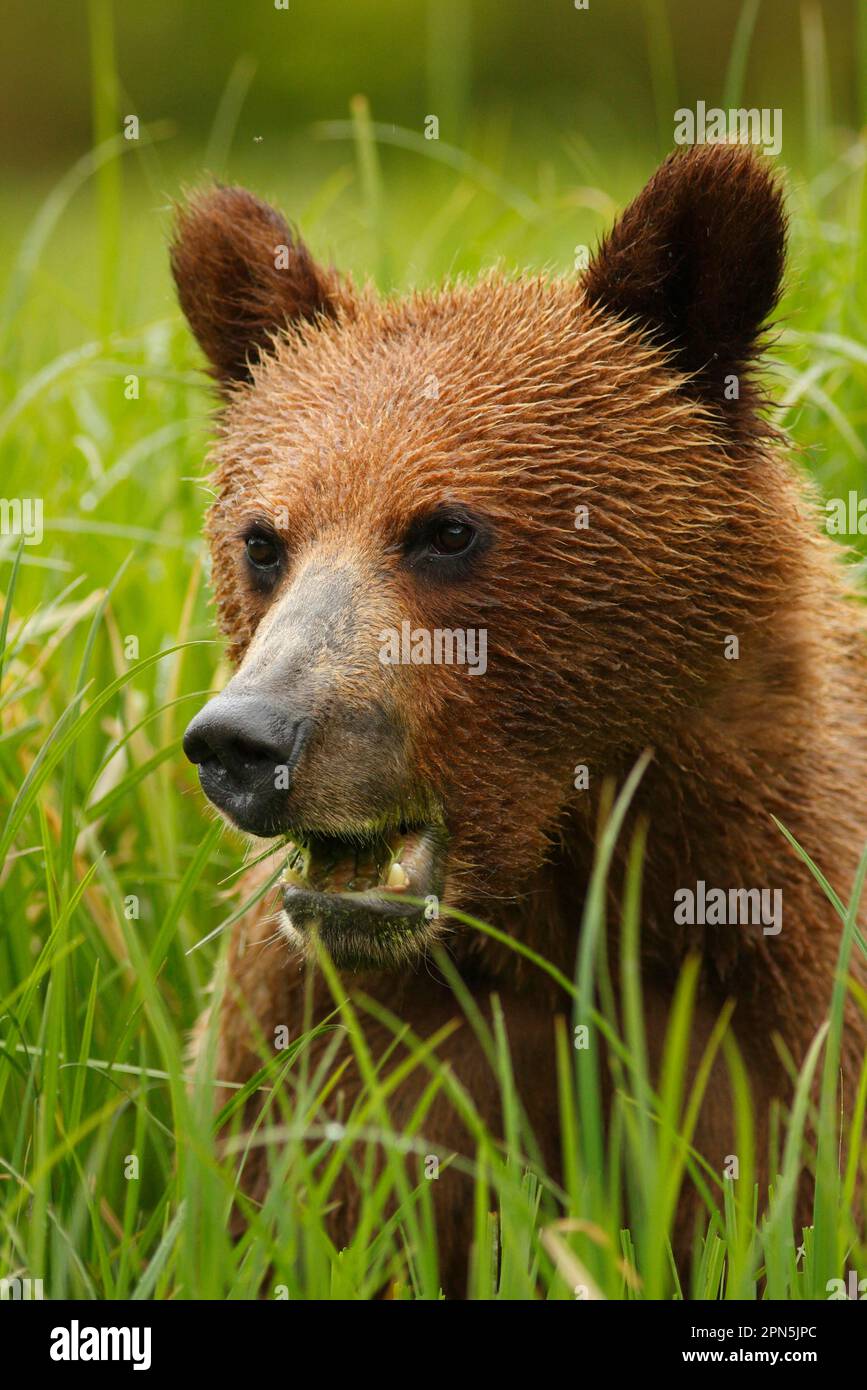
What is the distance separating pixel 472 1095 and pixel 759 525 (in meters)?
1.25

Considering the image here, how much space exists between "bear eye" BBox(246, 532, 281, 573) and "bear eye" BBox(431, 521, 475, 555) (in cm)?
36

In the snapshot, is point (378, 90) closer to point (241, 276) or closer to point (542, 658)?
point (241, 276)

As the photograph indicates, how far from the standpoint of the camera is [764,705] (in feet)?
11.2

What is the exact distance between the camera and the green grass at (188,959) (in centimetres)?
254

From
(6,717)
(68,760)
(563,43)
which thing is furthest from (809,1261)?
(563,43)

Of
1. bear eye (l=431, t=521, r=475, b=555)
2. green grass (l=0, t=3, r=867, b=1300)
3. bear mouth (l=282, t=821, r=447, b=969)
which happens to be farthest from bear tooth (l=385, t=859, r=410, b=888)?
bear eye (l=431, t=521, r=475, b=555)

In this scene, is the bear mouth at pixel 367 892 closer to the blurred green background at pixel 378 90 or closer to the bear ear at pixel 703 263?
the bear ear at pixel 703 263

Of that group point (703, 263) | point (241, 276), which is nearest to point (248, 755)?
point (703, 263)

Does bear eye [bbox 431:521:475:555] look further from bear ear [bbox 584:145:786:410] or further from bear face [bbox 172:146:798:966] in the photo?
bear ear [bbox 584:145:786:410]

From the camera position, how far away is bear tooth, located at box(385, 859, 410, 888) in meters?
3.12

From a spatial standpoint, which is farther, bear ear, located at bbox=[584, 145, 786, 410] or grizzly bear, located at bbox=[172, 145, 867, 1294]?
bear ear, located at bbox=[584, 145, 786, 410]

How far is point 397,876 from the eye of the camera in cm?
313

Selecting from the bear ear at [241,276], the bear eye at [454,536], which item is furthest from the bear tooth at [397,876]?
the bear ear at [241,276]

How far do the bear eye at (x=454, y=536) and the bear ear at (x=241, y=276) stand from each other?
0.87 meters
